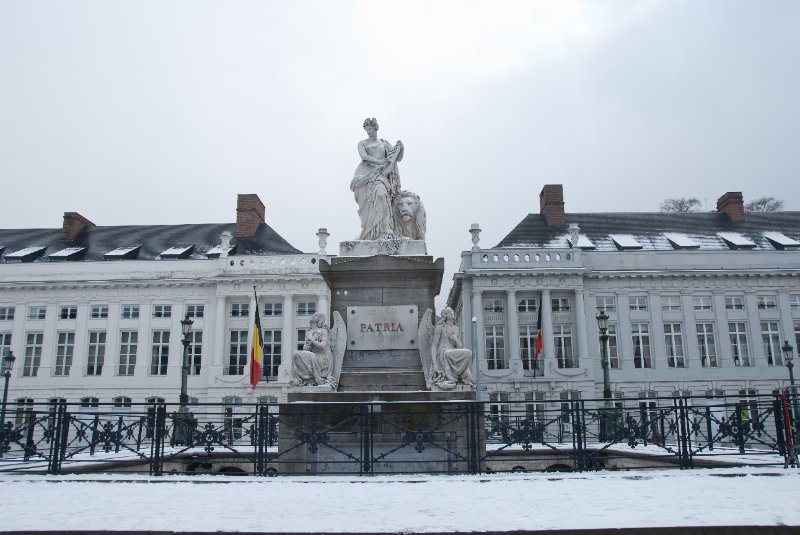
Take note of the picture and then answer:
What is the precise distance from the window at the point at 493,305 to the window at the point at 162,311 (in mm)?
20416

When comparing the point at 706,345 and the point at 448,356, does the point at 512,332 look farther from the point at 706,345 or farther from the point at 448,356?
the point at 448,356

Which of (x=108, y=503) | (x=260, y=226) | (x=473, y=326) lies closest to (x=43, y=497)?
(x=108, y=503)

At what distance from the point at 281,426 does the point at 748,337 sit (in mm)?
39707

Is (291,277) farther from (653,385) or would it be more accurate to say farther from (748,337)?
(748,337)

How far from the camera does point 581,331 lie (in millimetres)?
41812

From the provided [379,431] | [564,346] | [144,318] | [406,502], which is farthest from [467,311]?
[406,502]

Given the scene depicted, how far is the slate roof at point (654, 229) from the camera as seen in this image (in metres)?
45.5

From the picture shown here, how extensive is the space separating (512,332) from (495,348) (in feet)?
4.80

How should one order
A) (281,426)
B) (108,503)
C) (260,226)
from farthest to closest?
1. (260,226)
2. (281,426)
3. (108,503)

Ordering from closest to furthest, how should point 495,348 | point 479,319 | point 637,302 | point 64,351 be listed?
point 479,319 → point 495,348 → point 637,302 → point 64,351

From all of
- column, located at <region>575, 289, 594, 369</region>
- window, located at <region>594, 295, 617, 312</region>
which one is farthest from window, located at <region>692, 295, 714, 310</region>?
column, located at <region>575, 289, 594, 369</region>

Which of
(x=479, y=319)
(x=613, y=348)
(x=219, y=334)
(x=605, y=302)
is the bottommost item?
(x=613, y=348)

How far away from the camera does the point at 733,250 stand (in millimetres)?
43875

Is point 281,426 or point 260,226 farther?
point 260,226
